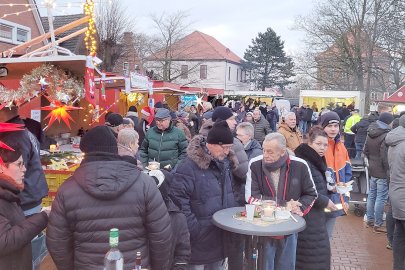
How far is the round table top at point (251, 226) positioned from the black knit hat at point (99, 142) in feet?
4.37

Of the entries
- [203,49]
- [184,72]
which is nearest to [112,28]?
[184,72]

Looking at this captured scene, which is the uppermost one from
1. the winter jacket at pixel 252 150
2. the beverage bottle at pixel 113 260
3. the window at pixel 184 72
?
the window at pixel 184 72

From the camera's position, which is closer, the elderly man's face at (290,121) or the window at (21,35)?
the elderly man's face at (290,121)

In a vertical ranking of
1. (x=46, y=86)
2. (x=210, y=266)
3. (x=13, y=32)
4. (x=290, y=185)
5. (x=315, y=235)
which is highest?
(x=13, y=32)

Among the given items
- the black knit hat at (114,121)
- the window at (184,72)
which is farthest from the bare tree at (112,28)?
the black knit hat at (114,121)

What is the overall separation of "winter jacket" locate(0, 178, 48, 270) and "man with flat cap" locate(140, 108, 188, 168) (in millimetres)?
3502

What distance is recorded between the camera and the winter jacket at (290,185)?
402 centimetres

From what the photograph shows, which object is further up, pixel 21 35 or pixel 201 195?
pixel 21 35

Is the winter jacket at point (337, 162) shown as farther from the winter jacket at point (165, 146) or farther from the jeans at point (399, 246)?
the winter jacket at point (165, 146)

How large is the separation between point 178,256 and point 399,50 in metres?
27.1

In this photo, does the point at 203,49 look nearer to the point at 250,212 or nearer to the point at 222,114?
the point at 222,114

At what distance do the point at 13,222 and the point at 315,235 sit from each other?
9.84ft

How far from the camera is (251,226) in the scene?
3.54 metres

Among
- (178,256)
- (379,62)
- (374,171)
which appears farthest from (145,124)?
(379,62)
